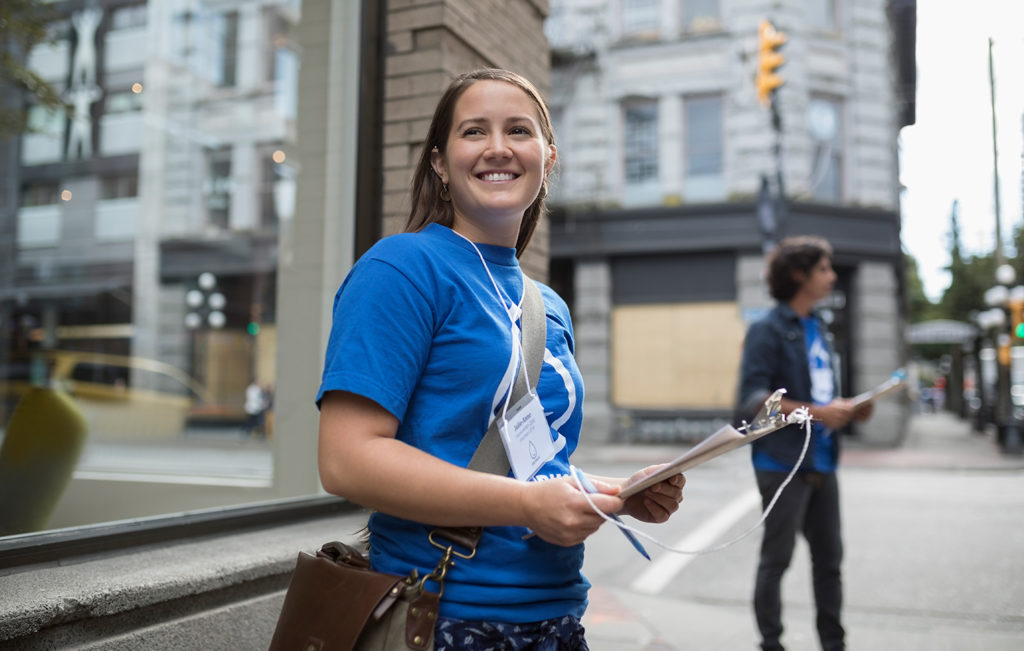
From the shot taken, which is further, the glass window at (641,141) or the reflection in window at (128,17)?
the glass window at (641,141)

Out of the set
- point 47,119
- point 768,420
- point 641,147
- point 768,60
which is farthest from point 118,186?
point 768,420

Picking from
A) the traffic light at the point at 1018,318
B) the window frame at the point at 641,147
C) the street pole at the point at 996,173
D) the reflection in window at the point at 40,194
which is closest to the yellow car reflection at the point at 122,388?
the reflection in window at the point at 40,194

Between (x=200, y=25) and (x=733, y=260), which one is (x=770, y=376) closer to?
(x=200, y=25)

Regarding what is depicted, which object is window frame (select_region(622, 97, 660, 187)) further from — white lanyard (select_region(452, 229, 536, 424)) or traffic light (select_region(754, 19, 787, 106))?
white lanyard (select_region(452, 229, 536, 424))

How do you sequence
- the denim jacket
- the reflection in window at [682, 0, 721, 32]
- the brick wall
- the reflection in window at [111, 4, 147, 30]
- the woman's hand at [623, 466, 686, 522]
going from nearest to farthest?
1. the woman's hand at [623, 466, 686, 522]
2. the brick wall
3. the denim jacket
4. the reflection in window at [111, 4, 147, 30]
5. the reflection in window at [682, 0, 721, 32]

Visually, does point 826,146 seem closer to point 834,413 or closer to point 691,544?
point 691,544

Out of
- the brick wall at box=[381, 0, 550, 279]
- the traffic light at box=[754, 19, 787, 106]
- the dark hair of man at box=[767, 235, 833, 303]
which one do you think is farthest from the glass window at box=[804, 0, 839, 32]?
the brick wall at box=[381, 0, 550, 279]

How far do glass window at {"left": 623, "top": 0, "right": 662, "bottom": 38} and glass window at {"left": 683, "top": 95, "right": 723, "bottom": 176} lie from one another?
2.27m

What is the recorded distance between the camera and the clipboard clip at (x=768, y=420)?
1.23m

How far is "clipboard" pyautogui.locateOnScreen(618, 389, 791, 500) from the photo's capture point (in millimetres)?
1198

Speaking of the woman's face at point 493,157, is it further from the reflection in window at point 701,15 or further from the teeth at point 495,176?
the reflection in window at point 701,15

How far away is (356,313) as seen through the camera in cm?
141

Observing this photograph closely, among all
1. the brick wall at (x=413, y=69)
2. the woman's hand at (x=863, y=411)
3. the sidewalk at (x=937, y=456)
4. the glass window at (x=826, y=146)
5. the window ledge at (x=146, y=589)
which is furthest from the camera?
the glass window at (x=826, y=146)

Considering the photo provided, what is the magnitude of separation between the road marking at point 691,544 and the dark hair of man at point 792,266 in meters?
1.50
